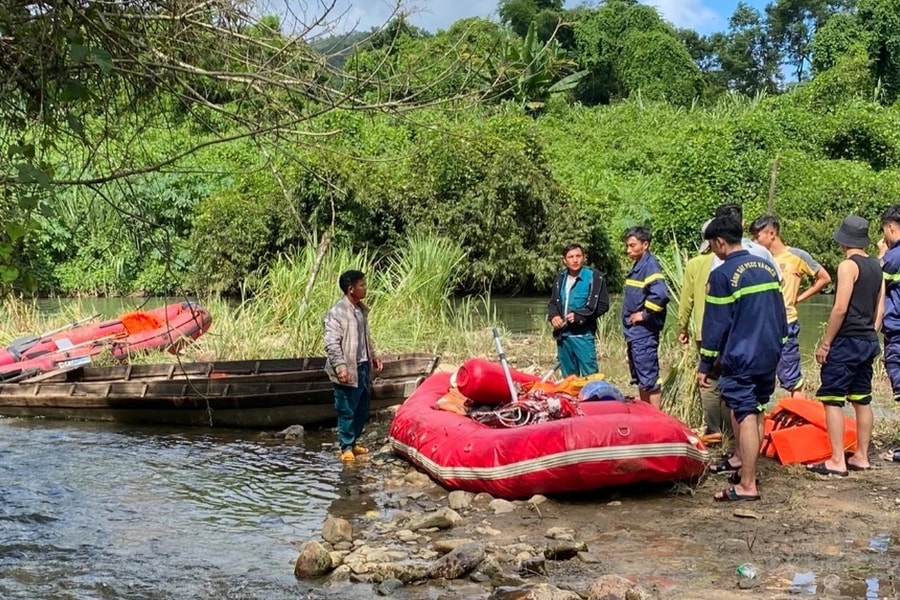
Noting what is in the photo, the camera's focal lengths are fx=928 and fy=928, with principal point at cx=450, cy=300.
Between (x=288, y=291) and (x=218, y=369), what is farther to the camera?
(x=288, y=291)

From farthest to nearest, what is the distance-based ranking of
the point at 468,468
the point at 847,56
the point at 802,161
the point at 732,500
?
1. the point at 847,56
2. the point at 802,161
3. the point at 468,468
4. the point at 732,500

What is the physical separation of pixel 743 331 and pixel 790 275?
2.12m

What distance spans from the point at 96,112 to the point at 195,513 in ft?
11.5

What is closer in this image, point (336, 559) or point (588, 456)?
point (336, 559)

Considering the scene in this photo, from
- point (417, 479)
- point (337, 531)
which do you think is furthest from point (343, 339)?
point (337, 531)

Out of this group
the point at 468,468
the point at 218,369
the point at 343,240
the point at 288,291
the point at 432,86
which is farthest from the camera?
the point at 343,240

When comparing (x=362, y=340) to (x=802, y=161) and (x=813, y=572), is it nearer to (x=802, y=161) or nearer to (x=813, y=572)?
(x=813, y=572)

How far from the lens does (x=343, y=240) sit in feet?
72.0

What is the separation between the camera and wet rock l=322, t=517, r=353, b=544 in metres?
A: 5.92

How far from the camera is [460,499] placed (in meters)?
6.52

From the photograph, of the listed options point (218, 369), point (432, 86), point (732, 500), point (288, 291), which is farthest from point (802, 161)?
point (432, 86)

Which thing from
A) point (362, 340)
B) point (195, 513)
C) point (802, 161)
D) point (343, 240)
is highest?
point (802, 161)

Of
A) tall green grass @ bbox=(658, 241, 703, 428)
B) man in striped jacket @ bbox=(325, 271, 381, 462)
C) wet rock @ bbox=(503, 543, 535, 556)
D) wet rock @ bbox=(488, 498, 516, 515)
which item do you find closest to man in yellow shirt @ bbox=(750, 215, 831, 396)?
tall green grass @ bbox=(658, 241, 703, 428)

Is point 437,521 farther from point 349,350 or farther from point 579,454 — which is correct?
point 349,350
